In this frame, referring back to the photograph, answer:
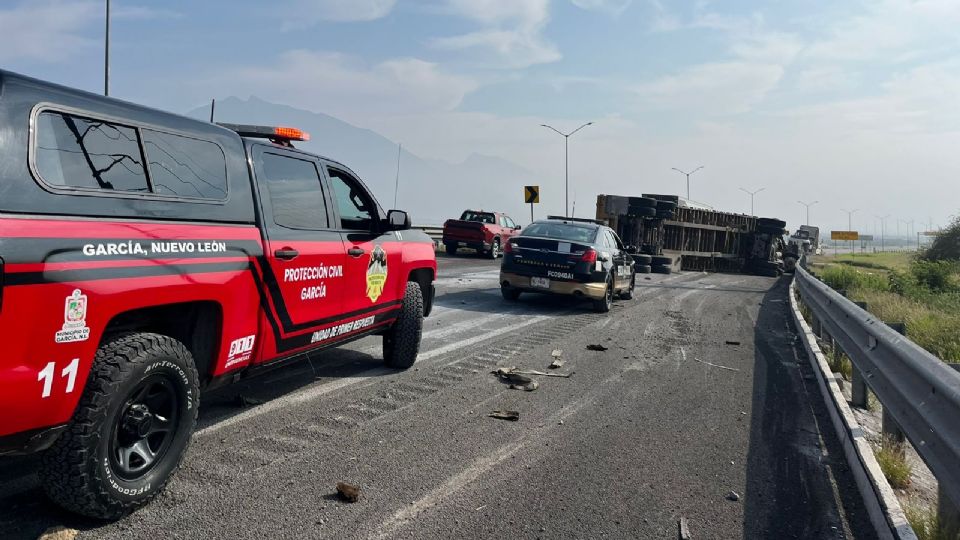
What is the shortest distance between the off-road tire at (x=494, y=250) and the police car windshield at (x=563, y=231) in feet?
44.4

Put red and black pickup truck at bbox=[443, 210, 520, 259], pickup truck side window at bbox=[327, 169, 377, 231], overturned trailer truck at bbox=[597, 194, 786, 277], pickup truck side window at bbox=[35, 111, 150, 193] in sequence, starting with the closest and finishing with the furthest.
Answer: pickup truck side window at bbox=[35, 111, 150, 193], pickup truck side window at bbox=[327, 169, 377, 231], overturned trailer truck at bbox=[597, 194, 786, 277], red and black pickup truck at bbox=[443, 210, 520, 259]

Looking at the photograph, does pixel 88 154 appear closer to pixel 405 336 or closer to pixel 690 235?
pixel 405 336

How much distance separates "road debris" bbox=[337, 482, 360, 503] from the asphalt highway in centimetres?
6

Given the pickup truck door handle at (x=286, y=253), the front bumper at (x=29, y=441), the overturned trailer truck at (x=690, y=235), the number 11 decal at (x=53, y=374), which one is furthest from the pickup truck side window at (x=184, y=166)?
the overturned trailer truck at (x=690, y=235)

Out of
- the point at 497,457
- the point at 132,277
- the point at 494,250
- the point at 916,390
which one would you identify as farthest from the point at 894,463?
the point at 494,250

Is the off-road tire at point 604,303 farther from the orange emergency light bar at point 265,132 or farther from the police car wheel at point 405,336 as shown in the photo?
the orange emergency light bar at point 265,132

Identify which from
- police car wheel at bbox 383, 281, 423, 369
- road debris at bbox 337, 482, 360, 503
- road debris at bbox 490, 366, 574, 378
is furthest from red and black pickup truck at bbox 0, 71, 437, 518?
road debris at bbox 490, 366, 574, 378

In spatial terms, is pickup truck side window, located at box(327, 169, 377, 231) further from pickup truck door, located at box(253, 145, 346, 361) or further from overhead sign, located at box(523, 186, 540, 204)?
overhead sign, located at box(523, 186, 540, 204)

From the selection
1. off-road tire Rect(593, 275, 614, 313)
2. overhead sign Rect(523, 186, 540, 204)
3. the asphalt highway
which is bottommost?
the asphalt highway

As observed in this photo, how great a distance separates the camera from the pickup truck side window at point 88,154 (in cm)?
285

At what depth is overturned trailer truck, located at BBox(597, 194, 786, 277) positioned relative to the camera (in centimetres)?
2214

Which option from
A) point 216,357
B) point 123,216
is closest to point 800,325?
point 216,357

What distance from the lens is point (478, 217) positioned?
27.0 metres

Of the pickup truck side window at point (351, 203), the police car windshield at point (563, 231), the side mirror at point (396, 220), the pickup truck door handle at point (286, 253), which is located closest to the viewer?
the pickup truck door handle at point (286, 253)
